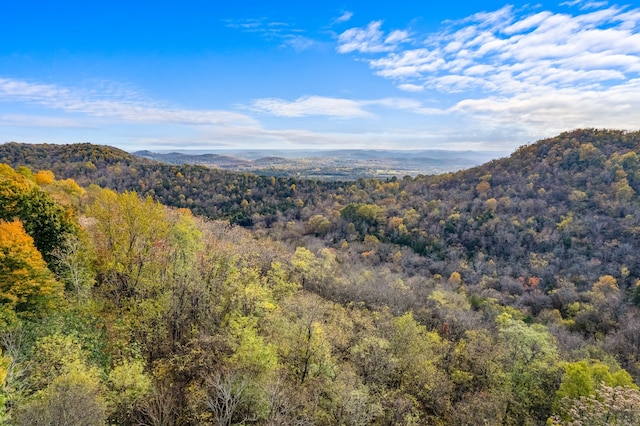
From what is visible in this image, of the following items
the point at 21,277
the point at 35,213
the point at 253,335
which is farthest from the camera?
the point at 35,213

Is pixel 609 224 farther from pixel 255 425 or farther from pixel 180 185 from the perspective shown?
pixel 180 185

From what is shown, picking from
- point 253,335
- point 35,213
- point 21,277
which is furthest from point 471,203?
point 21,277

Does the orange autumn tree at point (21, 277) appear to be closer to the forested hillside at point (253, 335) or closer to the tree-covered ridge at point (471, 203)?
the forested hillside at point (253, 335)

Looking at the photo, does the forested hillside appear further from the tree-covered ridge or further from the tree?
the tree-covered ridge

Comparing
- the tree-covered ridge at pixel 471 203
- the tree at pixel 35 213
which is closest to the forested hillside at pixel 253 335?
the tree at pixel 35 213

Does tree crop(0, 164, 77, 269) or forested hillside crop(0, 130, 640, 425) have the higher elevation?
tree crop(0, 164, 77, 269)

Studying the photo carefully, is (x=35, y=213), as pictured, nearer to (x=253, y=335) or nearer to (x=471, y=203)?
(x=253, y=335)

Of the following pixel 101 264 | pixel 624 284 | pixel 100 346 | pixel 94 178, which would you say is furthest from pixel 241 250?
pixel 94 178

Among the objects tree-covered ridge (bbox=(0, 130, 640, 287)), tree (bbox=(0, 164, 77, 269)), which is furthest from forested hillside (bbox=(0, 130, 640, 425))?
tree-covered ridge (bbox=(0, 130, 640, 287))
